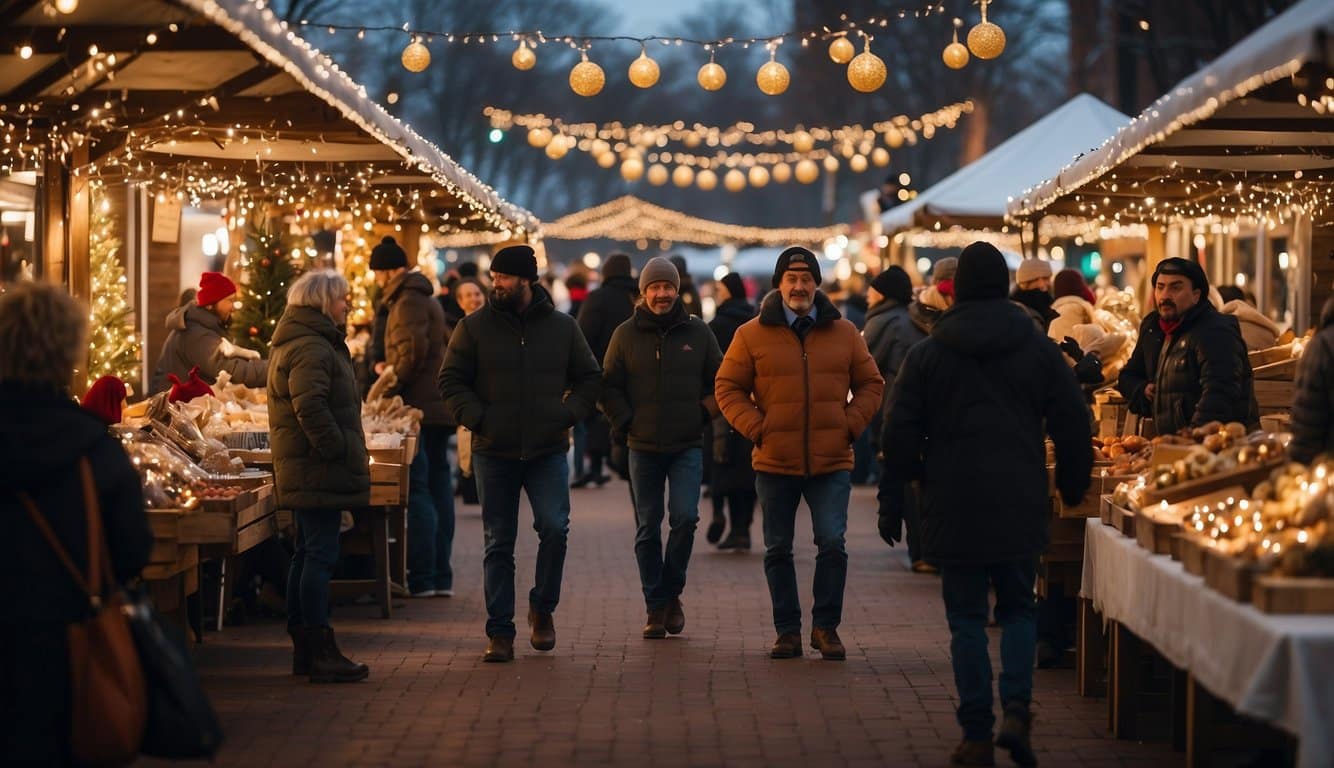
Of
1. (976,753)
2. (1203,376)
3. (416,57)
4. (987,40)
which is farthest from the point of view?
(416,57)

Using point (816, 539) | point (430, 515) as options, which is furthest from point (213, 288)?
point (816, 539)

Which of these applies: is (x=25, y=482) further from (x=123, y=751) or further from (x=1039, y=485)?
(x=1039, y=485)

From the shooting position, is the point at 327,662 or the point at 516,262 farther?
the point at 516,262

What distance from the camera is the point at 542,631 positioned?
10.5m

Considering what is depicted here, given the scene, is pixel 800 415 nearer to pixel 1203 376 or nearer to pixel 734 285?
pixel 1203 376

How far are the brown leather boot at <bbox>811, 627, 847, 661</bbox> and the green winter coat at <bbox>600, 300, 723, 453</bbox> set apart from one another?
1.26 meters

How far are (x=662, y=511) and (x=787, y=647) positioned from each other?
112 centimetres

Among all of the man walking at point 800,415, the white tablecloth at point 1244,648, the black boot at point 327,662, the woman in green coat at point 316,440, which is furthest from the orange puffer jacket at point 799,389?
the white tablecloth at point 1244,648

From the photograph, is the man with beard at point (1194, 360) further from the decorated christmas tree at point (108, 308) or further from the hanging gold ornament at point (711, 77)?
the hanging gold ornament at point (711, 77)

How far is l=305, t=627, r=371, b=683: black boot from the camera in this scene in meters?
9.55

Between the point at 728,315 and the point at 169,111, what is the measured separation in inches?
215

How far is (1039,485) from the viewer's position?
761cm

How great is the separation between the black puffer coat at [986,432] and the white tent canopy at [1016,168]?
11.6 m

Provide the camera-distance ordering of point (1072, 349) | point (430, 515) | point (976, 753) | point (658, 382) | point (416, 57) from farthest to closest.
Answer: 1. point (416, 57)
2. point (430, 515)
3. point (1072, 349)
4. point (658, 382)
5. point (976, 753)
